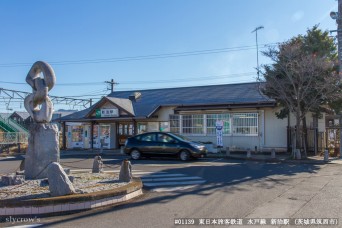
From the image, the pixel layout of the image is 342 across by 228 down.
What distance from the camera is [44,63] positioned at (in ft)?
35.1

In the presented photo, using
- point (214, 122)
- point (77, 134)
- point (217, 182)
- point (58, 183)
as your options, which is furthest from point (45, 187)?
point (77, 134)

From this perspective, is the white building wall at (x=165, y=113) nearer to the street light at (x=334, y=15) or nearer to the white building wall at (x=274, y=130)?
the white building wall at (x=274, y=130)

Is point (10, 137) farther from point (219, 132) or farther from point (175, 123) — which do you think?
point (219, 132)

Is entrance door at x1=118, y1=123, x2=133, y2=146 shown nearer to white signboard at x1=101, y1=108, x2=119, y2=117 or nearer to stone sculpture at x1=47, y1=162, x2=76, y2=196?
white signboard at x1=101, y1=108, x2=119, y2=117

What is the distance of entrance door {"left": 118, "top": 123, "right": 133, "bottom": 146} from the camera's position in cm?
2994

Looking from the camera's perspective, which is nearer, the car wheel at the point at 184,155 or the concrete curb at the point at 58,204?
the concrete curb at the point at 58,204

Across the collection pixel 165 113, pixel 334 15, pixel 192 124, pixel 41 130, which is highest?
pixel 334 15

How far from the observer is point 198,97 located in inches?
1141

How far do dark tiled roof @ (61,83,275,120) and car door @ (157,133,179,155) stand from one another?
736 cm

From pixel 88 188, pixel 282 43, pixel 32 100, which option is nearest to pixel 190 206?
pixel 88 188

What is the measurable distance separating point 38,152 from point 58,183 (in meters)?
2.55

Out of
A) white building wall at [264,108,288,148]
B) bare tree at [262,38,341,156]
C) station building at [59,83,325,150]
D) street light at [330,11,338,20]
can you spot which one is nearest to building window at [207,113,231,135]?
station building at [59,83,325,150]

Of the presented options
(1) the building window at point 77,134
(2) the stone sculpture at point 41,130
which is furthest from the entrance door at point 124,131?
(2) the stone sculpture at point 41,130

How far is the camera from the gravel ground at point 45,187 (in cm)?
801
